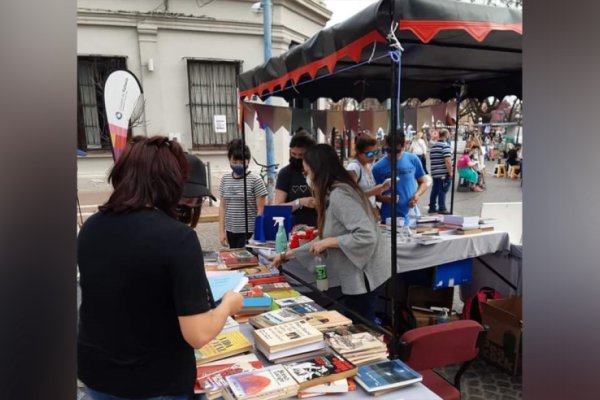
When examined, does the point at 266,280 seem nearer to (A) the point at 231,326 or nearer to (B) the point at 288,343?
(A) the point at 231,326

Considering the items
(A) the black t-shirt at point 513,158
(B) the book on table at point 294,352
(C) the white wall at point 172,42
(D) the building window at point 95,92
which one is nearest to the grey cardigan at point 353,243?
(B) the book on table at point 294,352

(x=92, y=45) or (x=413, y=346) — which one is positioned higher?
(x=92, y=45)

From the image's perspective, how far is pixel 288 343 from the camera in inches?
75.9

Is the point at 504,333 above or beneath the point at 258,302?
beneath

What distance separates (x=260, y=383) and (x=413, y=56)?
11.4 ft

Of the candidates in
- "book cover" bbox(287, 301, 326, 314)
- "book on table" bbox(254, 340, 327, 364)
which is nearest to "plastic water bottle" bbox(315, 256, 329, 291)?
"book cover" bbox(287, 301, 326, 314)

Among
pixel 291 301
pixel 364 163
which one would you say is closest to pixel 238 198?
pixel 364 163

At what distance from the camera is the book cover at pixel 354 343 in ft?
6.55

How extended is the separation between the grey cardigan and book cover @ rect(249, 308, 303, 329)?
0.56 meters

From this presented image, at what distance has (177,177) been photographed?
1.51 meters

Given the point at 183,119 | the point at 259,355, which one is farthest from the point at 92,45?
the point at 259,355

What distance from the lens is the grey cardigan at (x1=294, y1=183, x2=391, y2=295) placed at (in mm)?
→ 2668
